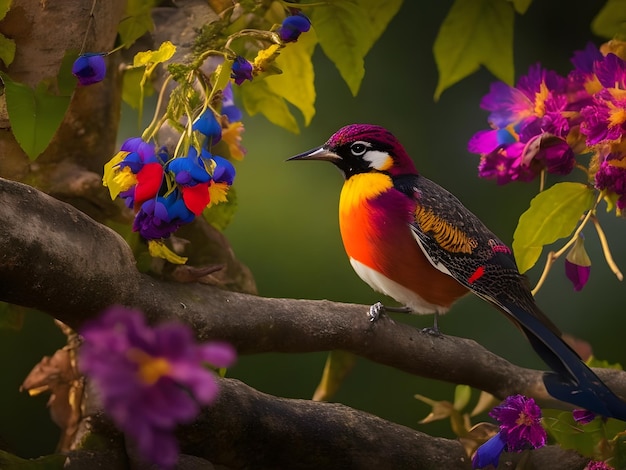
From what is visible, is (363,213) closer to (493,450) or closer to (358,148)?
(358,148)

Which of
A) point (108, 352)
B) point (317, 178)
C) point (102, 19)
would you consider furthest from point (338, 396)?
point (108, 352)

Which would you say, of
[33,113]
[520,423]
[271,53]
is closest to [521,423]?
[520,423]

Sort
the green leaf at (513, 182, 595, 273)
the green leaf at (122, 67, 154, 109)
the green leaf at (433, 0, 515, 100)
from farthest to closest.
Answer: the green leaf at (122, 67, 154, 109) < the green leaf at (433, 0, 515, 100) < the green leaf at (513, 182, 595, 273)

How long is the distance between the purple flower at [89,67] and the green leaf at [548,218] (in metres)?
0.34

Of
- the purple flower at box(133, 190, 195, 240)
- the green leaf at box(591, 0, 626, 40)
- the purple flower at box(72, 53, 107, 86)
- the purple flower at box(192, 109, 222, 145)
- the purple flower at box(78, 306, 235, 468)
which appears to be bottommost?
the purple flower at box(133, 190, 195, 240)

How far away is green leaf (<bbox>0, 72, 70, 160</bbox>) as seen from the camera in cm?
69

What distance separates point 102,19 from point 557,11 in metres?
0.88

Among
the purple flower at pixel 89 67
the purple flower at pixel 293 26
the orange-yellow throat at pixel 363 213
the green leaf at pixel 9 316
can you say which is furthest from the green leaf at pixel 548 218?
the green leaf at pixel 9 316

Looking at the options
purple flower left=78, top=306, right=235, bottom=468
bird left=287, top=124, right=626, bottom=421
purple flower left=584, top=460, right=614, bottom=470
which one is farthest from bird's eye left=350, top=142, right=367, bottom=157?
purple flower left=78, top=306, right=235, bottom=468

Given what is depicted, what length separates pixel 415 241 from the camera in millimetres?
767

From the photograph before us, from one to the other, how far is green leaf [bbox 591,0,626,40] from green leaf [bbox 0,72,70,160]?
46 centimetres

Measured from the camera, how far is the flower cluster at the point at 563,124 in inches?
29.7

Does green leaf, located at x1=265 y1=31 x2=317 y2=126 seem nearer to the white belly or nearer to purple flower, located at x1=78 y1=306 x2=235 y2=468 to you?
the white belly

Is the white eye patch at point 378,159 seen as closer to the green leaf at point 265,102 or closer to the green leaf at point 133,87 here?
the green leaf at point 265,102
